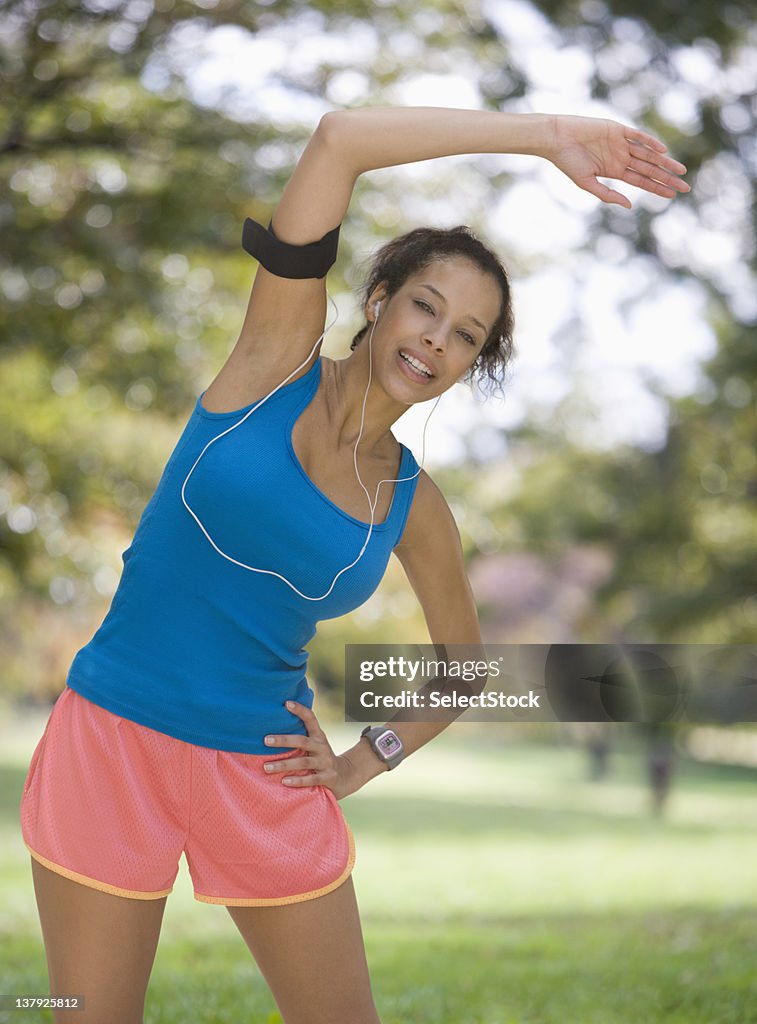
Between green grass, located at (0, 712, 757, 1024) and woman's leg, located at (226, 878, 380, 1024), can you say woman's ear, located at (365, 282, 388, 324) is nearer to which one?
woman's leg, located at (226, 878, 380, 1024)

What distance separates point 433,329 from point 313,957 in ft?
3.65

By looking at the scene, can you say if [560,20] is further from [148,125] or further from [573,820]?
[573,820]

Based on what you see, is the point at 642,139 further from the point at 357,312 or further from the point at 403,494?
the point at 357,312

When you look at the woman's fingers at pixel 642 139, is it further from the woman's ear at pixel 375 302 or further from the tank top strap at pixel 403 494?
the tank top strap at pixel 403 494

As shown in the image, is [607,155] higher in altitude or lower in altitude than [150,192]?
higher

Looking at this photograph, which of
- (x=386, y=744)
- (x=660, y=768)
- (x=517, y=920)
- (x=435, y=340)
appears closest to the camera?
(x=435, y=340)

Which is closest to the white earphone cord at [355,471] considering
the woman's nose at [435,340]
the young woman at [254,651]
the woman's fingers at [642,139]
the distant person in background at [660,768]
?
the young woman at [254,651]

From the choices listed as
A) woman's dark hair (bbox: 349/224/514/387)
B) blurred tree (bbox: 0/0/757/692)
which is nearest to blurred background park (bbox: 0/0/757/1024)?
blurred tree (bbox: 0/0/757/692)

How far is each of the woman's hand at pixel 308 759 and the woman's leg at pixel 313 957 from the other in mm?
195

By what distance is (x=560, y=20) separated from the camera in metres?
7.40

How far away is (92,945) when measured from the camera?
6.27 feet

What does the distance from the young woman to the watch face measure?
26cm

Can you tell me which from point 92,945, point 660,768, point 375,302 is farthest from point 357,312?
point 660,768

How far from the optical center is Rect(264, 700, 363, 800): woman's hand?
80.1 inches
